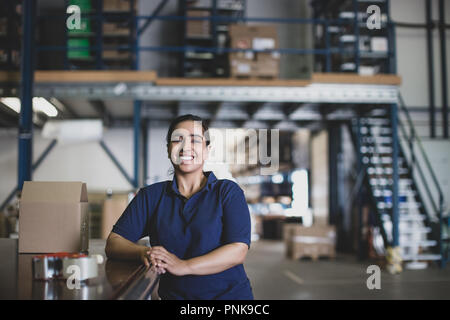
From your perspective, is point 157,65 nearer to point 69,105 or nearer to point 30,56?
point 69,105

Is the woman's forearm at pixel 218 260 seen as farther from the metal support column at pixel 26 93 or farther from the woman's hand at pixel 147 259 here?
the metal support column at pixel 26 93

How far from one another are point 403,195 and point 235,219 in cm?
700

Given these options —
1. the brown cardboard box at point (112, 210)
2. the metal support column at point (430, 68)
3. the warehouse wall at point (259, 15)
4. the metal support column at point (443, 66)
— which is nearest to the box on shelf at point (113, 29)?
the warehouse wall at point (259, 15)

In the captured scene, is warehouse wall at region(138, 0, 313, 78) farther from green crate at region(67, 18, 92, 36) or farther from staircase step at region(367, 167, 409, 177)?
staircase step at region(367, 167, 409, 177)

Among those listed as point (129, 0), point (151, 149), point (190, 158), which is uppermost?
point (129, 0)

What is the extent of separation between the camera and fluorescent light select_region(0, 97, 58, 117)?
6.79 metres

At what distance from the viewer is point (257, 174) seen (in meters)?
16.8

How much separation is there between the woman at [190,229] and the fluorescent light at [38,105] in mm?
5270

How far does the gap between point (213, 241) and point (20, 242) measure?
0.98 meters

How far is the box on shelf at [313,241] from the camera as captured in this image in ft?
28.5

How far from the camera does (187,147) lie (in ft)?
6.56

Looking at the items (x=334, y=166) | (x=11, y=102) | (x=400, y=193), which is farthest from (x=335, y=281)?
(x=11, y=102)

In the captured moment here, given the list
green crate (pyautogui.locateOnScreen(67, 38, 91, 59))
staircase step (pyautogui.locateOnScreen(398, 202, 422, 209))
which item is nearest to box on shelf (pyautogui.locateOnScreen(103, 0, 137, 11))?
green crate (pyautogui.locateOnScreen(67, 38, 91, 59))
